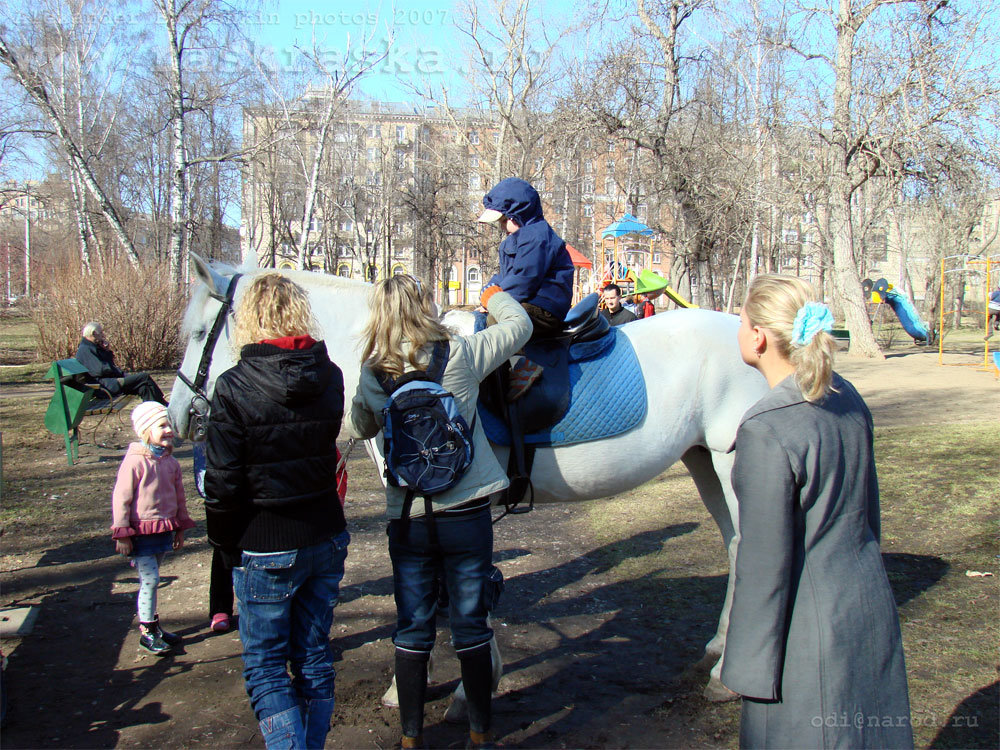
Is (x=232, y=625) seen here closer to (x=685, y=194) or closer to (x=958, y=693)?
(x=958, y=693)

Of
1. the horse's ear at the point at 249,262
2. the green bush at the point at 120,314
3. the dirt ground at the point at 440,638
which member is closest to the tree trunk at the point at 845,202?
the dirt ground at the point at 440,638

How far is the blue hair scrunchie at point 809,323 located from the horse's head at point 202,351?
7.83 ft

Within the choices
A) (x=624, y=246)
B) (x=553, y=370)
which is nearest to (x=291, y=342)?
(x=553, y=370)

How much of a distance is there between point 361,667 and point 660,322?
89.3 inches

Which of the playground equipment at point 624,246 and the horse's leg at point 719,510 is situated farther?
the playground equipment at point 624,246

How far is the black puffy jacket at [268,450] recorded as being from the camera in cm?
239

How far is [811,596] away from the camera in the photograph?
5.47 feet

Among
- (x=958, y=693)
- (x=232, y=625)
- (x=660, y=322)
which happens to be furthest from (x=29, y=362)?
Result: (x=958, y=693)

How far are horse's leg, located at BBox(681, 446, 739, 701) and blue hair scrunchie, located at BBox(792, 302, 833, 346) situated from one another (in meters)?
1.83

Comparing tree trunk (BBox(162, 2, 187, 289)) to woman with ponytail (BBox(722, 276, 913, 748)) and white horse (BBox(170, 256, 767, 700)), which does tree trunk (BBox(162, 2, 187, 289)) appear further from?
woman with ponytail (BBox(722, 276, 913, 748))

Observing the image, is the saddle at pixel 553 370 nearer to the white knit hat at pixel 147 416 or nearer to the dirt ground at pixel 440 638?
the dirt ground at pixel 440 638

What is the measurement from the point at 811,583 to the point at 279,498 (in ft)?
5.35

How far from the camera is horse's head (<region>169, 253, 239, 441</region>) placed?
10.7 ft

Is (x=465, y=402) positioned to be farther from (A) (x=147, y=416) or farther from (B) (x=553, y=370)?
(A) (x=147, y=416)
